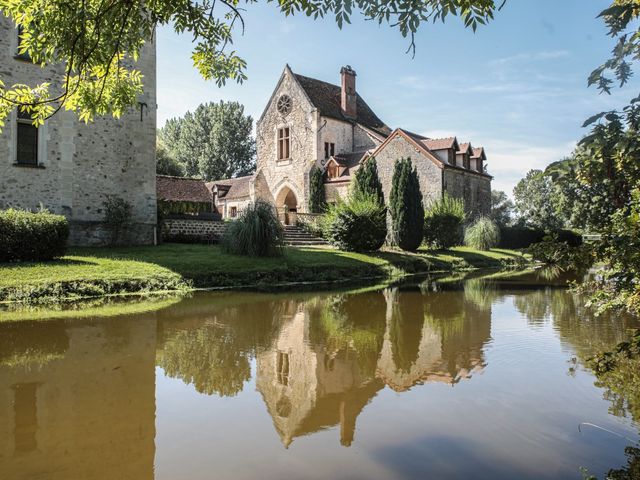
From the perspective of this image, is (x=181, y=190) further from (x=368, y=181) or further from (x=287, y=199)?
(x=368, y=181)

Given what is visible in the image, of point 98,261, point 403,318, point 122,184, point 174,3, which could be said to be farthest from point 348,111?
point 174,3

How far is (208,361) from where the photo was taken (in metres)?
5.12

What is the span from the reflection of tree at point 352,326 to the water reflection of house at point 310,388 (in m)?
0.15

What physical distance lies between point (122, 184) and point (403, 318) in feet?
38.0

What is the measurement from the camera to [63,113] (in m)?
15.0

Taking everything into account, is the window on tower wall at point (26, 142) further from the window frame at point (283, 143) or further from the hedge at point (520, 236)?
the hedge at point (520, 236)

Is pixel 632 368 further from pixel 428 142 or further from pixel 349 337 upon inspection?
pixel 428 142

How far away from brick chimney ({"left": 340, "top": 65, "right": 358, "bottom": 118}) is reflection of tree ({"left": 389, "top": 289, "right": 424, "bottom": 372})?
2583cm

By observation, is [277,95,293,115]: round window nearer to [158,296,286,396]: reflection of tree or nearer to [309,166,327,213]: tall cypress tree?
[309,166,327,213]: tall cypress tree

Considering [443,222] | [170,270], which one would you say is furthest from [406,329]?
[443,222]

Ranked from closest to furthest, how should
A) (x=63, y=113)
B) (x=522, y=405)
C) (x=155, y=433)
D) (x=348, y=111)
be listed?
(x=155, y=433) → (x=522, y=405) → (x=63, y=113) → (x=348, y=111)

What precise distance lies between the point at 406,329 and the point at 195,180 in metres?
23.8

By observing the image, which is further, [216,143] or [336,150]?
[216,143]

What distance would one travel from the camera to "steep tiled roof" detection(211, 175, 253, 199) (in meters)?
38.4
